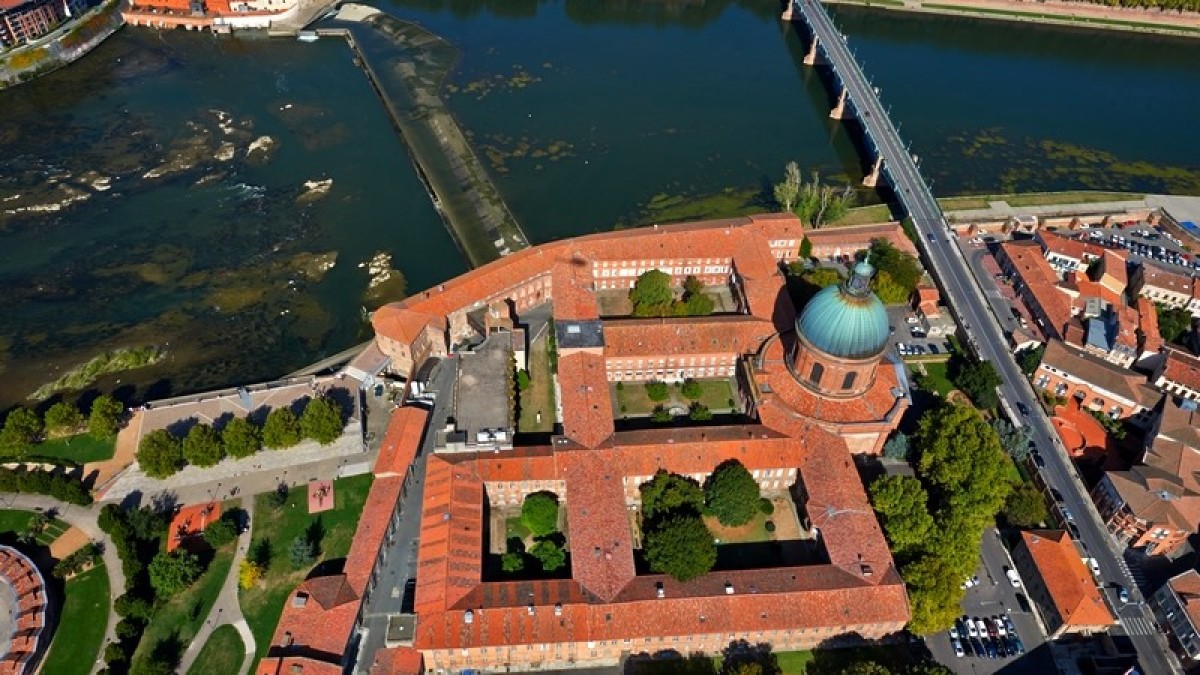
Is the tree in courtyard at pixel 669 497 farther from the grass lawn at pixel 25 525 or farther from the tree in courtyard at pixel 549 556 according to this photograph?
the grass lawn at pixel 25 525

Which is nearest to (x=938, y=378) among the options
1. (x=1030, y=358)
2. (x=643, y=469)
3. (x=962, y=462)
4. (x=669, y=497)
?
(x=1030, y=358)

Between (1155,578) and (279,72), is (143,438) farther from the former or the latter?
(1155,578)

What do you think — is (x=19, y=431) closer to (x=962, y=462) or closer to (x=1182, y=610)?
(x=962, y=462)

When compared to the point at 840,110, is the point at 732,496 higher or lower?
lower

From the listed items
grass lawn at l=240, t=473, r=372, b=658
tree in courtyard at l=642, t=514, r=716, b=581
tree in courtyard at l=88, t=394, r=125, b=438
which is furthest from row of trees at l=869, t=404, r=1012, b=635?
tree in courtyard at l=88, t=394, r=125, b=438

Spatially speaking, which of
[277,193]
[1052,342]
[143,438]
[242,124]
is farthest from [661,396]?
[242,124]

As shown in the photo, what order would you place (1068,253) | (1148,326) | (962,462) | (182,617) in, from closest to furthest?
(182,617)
(962,462)
(1148,326)
(1068,253)
